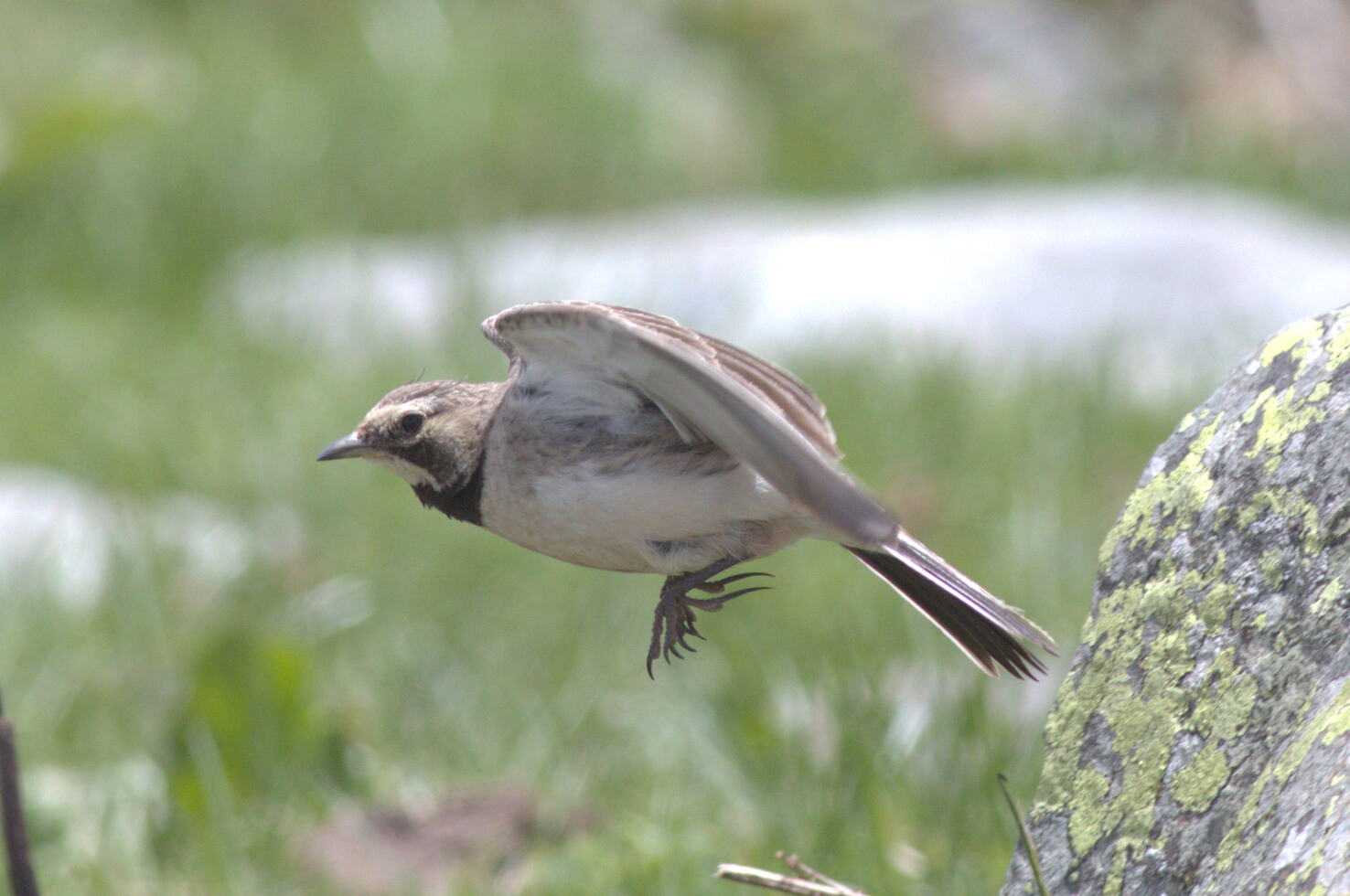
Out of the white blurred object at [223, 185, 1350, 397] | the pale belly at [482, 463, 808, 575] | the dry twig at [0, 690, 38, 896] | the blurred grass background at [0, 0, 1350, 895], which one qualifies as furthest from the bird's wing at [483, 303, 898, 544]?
the white blurred object at [223, 185, 1350, 397]

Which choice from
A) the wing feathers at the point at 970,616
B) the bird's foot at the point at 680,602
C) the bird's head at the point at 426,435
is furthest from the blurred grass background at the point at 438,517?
the bird's head at the point at 426,435

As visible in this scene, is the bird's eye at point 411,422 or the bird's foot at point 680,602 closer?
the bird's foot at point 680,602

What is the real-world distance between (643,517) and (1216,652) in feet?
3.01

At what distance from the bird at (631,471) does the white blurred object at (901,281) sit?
4.65 meters

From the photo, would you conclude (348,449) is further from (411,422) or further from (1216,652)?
(1216,652)

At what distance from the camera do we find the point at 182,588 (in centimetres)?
589

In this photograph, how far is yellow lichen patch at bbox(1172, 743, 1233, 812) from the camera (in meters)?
2.26

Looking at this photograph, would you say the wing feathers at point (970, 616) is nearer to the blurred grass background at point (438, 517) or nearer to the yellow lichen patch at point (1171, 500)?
the yellow lichen patch at point (1171, 500)

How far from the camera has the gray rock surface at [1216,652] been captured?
2.19 meters

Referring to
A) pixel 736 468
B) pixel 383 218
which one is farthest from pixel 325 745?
pixel 383 218

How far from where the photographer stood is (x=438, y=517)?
636 centimetres

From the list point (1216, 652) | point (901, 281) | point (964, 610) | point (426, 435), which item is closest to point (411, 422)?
point (426, 435)

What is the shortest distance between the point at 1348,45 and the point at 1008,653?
37.0 ft

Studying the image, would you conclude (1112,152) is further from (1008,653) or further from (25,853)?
(25,853)
